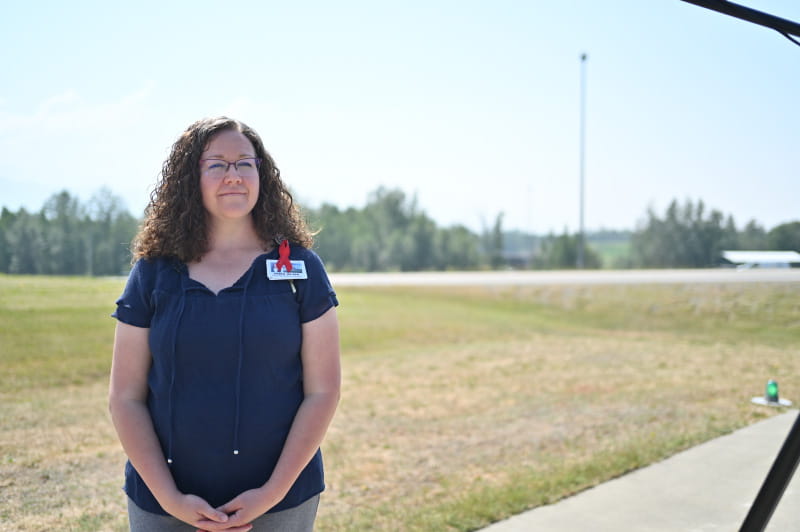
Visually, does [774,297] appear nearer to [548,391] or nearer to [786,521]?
[548,391]

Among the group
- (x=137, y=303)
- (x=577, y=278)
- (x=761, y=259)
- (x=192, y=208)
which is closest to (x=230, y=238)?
(x=192, y=208)

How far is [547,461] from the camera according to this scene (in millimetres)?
5262

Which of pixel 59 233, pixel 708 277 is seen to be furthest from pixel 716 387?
pixel 708 277

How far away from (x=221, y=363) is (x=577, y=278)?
1977 cm

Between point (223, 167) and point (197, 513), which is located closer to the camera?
point (197, 513)

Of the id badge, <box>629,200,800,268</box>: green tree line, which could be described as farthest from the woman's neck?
<box>629,200,800,268</box>: green tree line

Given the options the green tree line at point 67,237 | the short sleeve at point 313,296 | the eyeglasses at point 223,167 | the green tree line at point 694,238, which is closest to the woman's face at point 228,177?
the eyeglasses at point 223,167

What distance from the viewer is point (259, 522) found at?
186 cm

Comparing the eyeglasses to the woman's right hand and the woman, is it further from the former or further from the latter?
the woman's right hand

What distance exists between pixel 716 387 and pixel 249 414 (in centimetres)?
769

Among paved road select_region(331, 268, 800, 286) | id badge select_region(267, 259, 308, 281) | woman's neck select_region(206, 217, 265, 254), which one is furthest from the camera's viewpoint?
paved road select_region(331, 268, 800, 286)

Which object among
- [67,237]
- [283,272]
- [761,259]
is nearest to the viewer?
[283,272]

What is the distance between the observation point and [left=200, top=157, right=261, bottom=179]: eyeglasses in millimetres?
1902

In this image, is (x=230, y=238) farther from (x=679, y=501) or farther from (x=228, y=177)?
(x=679, y=501)
